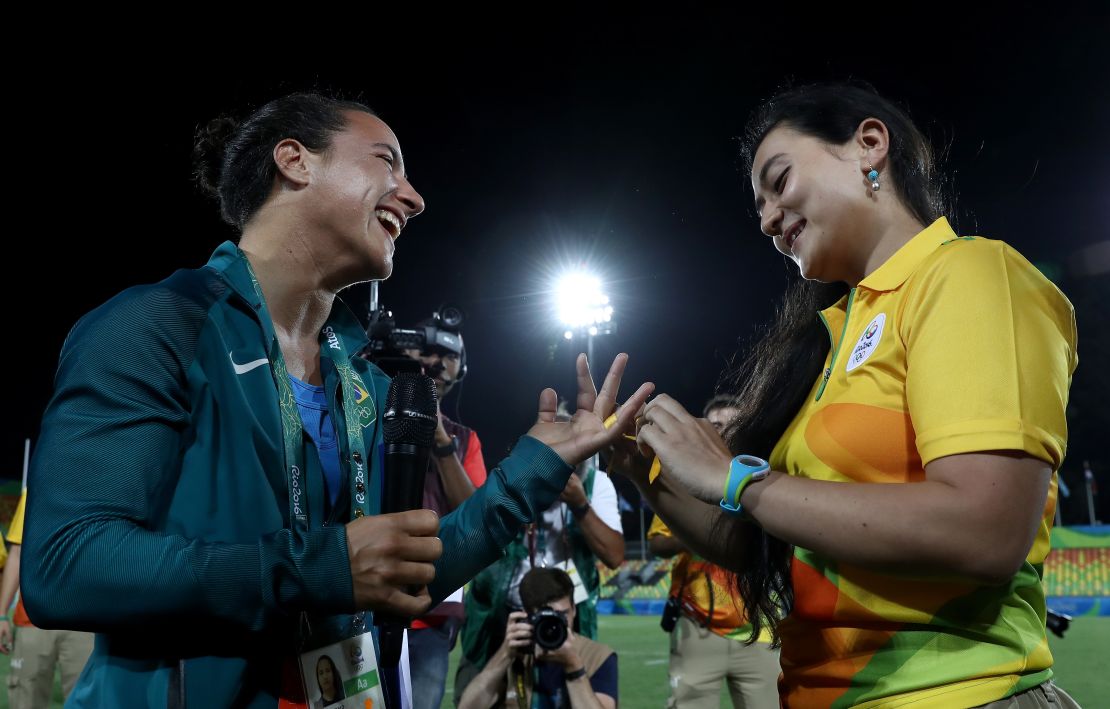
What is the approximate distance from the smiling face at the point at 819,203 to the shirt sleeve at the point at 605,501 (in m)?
4.23

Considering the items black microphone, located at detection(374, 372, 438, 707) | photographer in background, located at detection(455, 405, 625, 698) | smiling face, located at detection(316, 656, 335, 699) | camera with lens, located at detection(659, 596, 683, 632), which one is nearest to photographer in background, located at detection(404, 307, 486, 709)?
photographer in background, located at detection(455, 405, 625, 698)

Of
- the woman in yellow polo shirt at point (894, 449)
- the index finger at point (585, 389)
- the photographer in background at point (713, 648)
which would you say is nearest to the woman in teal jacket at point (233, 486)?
the index finger at point (585, 389)

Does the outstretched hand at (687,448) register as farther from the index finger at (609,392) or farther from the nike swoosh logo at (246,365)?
the nike swoosh logo at (246,365)

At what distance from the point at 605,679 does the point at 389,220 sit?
3.61 metres

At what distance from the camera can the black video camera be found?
14.8 ft

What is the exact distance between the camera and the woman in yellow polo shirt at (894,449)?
4.94 feet

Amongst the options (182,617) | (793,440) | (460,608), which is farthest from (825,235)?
(460,608)

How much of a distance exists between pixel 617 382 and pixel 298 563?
1189 mm

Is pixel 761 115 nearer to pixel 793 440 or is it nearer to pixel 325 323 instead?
pixel 793 440

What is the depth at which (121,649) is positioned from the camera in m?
1.59

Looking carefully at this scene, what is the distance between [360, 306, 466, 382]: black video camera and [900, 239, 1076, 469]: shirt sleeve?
115 inches

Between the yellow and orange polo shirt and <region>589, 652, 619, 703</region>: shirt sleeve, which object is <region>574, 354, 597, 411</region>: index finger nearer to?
the yellow and orange polo shirt

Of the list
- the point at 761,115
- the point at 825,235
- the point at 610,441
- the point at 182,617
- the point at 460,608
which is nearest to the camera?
the point at 182,617

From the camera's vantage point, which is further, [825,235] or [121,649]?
[825,235]
